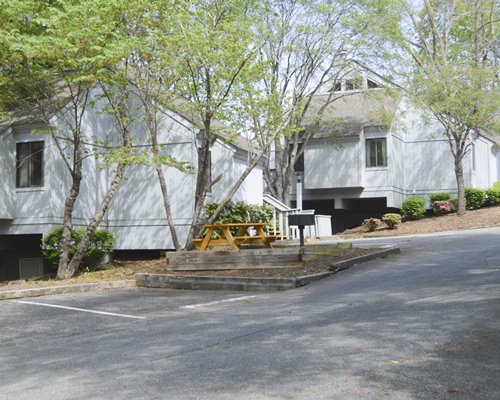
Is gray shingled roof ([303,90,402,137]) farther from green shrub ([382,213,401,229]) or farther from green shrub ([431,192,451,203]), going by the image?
green shrub ([431,192,451,203])

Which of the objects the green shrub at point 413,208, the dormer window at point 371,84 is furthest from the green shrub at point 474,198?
the dormer window at point 371,84

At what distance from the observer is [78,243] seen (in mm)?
19328

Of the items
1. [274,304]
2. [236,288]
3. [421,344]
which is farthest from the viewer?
[236,288]

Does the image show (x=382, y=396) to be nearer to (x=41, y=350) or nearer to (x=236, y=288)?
(x=41, y=350)

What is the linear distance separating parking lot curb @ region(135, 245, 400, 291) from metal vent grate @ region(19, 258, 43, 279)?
30.6ft

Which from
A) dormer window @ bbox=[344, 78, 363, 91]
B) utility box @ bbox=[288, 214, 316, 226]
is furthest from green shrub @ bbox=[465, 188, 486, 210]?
utility box @ bbox=[288, 214, 316, 226]

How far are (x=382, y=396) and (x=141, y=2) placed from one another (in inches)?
495

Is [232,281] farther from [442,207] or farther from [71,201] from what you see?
[442,207]

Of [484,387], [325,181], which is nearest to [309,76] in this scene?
[325,181]

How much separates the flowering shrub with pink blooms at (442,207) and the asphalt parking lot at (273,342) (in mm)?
18962

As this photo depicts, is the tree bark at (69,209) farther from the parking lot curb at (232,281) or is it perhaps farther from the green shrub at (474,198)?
the green shrub at (474,198)

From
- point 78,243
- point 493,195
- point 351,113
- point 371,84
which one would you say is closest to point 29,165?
point 78,243

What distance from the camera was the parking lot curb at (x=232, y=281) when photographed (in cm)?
1240

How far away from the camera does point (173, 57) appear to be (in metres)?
15.9
